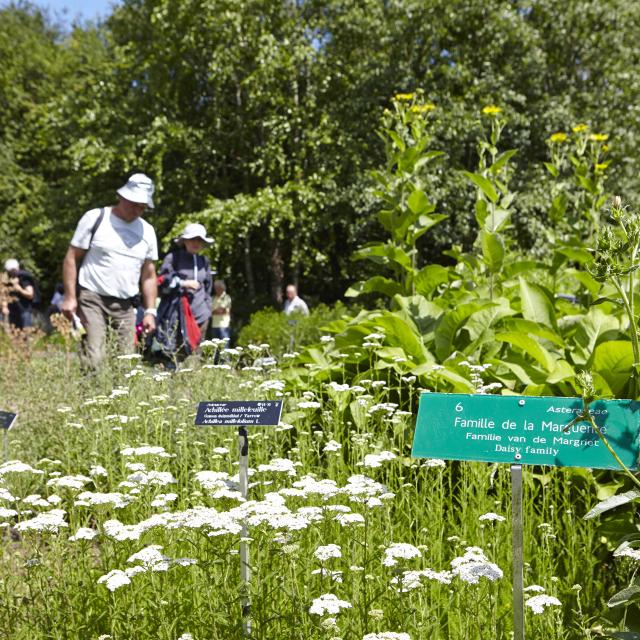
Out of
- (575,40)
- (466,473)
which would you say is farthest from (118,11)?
(466,473)

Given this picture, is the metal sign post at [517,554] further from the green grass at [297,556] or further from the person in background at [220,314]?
the person in background at [220,314]

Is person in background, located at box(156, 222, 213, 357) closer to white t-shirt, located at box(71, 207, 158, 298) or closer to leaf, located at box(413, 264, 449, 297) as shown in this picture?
white t-shirt, located at box(71, 207, 158, 298)

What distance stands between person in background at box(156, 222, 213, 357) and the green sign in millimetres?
5555

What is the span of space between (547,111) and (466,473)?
13.8 m

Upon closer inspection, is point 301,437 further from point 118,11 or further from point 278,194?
point 118,11

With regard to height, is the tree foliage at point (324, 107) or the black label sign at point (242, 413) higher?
the tree foliage at point (324, 107)

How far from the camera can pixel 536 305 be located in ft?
13.9

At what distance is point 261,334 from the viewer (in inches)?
437

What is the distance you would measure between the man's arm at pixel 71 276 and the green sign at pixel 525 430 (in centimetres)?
394

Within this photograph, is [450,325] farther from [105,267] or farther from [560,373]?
[105,267]

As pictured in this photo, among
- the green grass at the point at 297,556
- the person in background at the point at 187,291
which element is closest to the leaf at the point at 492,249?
the green grass at the point at 297,556

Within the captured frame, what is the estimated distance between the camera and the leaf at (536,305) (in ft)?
13.8

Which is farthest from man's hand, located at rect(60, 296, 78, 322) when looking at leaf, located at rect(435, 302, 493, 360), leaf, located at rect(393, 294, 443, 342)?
leaf, located at rect(435, 302, 493, 360)

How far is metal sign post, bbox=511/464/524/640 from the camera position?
2.00 meters
